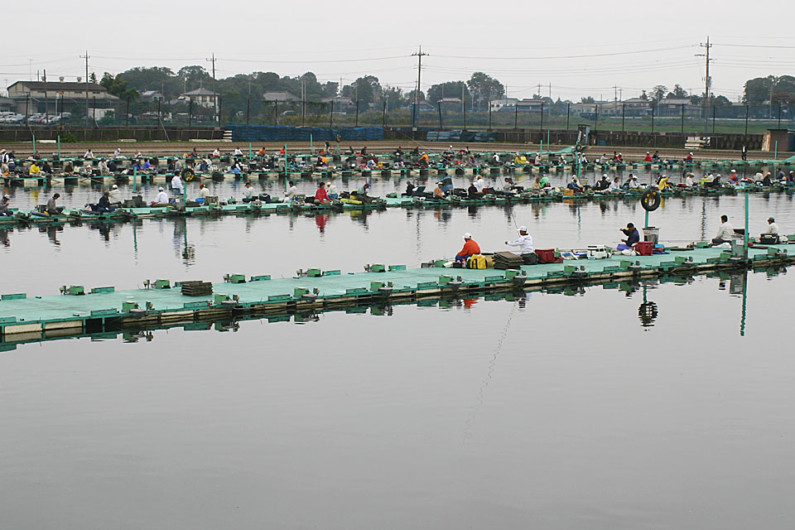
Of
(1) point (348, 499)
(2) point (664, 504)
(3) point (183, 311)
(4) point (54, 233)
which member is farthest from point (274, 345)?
(4) point (54, 233)

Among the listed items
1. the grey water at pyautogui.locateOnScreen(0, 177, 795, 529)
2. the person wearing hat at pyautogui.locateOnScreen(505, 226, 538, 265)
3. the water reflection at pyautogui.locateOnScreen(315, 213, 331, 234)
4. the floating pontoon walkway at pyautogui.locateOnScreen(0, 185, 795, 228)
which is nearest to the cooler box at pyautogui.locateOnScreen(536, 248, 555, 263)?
the person wearing hat at pyautogui.locateOnScreen(505, 226, 538, 265)

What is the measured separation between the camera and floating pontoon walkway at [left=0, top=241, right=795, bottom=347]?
1133 inches

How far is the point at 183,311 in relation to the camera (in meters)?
29.7

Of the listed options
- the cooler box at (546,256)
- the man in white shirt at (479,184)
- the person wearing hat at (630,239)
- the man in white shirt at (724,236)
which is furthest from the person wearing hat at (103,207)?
the man in white shirt at (724,236)

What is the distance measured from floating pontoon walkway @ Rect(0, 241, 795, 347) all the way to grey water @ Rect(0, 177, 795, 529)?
31.5 inches

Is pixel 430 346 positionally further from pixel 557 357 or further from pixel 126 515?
pixel 126 515

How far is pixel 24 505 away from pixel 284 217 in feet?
Result: 133

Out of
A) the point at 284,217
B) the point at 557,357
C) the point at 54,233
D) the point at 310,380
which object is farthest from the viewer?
the point at 284,217

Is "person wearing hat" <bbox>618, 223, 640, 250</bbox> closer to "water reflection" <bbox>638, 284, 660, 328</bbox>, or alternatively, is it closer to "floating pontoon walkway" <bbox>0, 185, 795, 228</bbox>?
"floating pontoon walkway" <bbox>0, 185, 795, 228</bbox>

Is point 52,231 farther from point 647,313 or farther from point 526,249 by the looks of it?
point 647,313

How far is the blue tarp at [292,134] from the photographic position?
119 metres

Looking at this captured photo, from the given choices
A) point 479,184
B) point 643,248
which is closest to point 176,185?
point 479,184

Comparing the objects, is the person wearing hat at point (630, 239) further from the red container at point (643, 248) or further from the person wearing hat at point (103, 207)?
the person wearing hat at point (103, 207)

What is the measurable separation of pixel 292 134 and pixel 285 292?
9054 cm
